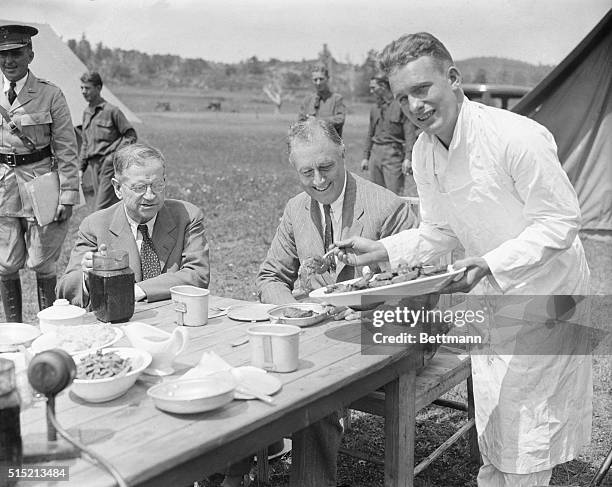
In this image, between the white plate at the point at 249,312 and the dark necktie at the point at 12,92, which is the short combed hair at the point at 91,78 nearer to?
the dark necktie at the point at 12,92

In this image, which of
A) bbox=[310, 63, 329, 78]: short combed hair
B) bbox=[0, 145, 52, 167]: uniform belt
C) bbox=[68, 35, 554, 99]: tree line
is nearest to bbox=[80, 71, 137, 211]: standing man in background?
bbox=[310, 63, 329, 78]: short combed hair

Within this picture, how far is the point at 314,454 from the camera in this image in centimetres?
254

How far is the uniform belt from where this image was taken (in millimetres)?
4523

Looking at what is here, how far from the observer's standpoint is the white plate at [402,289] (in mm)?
2105

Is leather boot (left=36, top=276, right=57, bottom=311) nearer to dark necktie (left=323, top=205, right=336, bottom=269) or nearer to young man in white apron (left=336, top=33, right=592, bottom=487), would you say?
dark necktie (left=323, top=205, right=336, bottom=269)

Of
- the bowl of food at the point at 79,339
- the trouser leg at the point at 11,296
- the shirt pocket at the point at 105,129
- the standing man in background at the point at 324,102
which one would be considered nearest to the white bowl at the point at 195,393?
Answer: the bowl of food at the point at 79,339

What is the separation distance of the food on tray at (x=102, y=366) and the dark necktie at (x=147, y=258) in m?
1.22

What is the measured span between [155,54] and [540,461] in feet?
112

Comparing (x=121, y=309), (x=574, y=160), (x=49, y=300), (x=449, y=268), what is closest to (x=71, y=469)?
(x=121, y=309)

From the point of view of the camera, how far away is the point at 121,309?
2428mm

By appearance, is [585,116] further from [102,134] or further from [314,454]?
[314,454]

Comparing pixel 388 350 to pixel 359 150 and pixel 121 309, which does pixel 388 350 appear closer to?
pixel 121 309

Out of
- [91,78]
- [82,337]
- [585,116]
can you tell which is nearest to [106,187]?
[91,78]

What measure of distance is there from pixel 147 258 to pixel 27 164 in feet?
6.51
